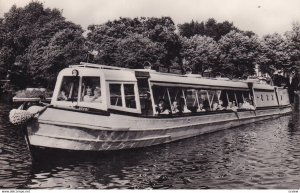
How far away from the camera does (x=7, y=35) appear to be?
6475cm

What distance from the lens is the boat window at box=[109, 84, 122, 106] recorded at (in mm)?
18031

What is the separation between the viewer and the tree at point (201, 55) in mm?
69750

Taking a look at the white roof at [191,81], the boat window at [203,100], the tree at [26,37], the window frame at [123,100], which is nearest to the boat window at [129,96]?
the window frame at [123,100]

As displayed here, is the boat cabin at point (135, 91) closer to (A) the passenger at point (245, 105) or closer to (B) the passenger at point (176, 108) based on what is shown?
(B) the passenger at point (176, 108)

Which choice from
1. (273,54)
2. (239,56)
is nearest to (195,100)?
(239,56)

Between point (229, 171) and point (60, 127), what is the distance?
6.68 meters

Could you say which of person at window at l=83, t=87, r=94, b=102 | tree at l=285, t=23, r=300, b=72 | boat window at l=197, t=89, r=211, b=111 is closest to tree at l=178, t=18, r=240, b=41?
tree at l=285, t=23, r=300, b=72

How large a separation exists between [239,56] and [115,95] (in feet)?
170

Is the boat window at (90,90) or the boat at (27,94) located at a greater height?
the boat at (27,94)

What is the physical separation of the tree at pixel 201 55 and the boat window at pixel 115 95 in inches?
2055

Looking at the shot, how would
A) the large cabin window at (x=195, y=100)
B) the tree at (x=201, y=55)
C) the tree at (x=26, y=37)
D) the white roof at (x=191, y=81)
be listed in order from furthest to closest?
the tree at (x=201, y=55)
the tree at (x=26, y=37)
the large cabin window at (x=195, y=100)
the white roof at (x=191, y=81)

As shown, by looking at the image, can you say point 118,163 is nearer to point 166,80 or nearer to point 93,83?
point 93,83

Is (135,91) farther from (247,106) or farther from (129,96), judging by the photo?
(247,106)

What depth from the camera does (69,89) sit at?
18.7m
